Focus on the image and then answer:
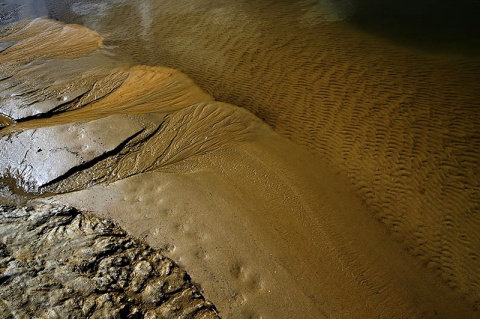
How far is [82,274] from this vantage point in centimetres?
281

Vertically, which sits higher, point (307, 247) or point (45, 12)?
point (45, 12)

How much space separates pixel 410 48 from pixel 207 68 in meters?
4.02

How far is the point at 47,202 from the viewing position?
3.84m

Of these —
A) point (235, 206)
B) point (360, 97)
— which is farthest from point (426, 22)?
point (235, 206)

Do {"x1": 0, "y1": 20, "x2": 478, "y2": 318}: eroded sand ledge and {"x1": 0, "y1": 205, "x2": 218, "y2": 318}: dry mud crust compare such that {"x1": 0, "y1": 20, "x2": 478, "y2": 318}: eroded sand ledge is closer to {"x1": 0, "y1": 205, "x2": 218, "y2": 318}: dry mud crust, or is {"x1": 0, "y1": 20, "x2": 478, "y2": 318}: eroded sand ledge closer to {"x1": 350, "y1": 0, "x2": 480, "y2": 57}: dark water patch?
Answer: {"x1": 0, "y1": 205, "x2": 218, "y2": 318}: dry mud crust

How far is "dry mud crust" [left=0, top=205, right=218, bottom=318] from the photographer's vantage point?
8.29ft

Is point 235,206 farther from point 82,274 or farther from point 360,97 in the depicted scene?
point 360,97

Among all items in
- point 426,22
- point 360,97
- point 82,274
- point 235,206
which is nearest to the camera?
point 82,274

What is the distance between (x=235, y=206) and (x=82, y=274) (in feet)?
5.54

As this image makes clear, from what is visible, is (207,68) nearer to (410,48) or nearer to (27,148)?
(27,148)

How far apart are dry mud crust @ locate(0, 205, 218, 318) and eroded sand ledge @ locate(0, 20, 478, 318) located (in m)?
0.22

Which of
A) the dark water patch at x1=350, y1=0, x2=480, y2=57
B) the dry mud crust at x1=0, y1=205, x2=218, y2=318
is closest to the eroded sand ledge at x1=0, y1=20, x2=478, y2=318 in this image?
the dry mud crust at x1=0, y1=205, x2=218, y2=318

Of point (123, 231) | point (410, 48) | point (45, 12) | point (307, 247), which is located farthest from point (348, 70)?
point (45, 12)

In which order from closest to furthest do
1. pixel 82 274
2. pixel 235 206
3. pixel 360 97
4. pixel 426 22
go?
pixel 82 274 < pixel 235 206 < pixel 360 97 < pixel 426 22
